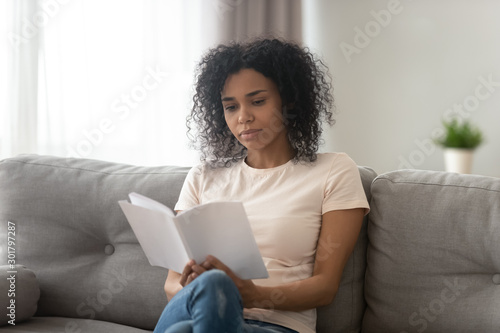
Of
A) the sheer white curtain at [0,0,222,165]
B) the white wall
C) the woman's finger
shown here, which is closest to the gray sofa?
the woman's finger

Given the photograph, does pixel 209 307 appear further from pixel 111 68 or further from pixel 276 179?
pixel 111 68

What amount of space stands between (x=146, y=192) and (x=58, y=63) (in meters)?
1.93

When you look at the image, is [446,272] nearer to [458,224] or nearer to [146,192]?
[458,224]

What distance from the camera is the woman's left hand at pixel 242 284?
4.16 feet

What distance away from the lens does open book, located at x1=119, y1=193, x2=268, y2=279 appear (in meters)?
1.20

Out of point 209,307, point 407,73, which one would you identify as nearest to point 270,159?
point 209,307

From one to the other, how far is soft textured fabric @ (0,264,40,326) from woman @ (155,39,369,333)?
18.1 inches

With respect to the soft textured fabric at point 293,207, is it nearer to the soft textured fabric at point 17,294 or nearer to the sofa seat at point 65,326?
the sofa seat at point 65,326

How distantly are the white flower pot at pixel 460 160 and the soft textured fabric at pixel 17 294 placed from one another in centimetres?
259

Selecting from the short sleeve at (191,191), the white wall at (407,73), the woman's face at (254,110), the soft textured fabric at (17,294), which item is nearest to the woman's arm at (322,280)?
the woman's face at (254,110)

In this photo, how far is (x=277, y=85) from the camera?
165 cm

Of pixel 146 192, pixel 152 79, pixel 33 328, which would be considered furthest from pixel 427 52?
pixel 33 328

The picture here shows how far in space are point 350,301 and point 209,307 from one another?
24.7 inches

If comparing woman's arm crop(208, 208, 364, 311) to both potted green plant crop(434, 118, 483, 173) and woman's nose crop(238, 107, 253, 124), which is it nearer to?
woman's nose crop(238, 107, 253, 124)
